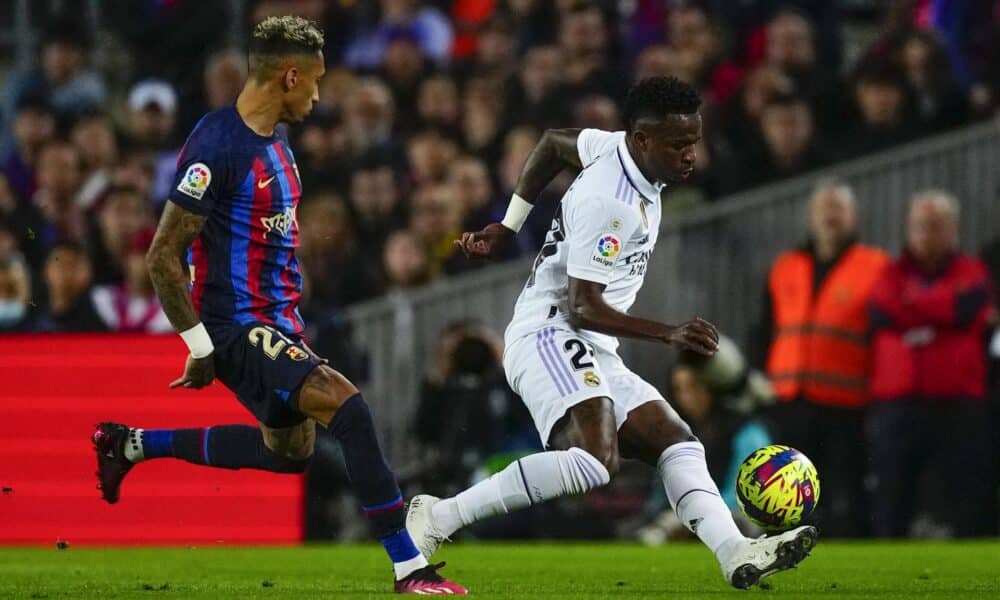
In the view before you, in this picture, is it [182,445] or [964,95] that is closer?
[182,445]

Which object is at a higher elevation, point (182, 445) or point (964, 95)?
point (964, 95)

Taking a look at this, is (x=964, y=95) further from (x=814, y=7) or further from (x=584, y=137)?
(x=584, y=137)

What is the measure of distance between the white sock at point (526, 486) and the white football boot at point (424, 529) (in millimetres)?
24

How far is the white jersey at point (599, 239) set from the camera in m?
7.83

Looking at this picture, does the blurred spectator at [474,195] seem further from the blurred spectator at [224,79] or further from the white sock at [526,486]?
the white sock at [526,486]

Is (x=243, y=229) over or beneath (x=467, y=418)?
over

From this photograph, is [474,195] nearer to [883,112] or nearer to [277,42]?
[883,112]

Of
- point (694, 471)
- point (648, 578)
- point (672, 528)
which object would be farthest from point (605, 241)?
point (672, 528)

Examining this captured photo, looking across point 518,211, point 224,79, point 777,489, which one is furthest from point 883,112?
point 777,489

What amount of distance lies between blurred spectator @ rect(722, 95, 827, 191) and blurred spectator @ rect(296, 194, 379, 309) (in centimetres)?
279

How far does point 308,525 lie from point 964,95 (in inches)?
222

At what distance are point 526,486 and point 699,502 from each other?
72 cm

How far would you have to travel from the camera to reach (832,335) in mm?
12750

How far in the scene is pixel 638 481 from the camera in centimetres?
1312
